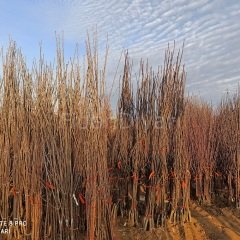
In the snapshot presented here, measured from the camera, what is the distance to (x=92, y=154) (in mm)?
2775

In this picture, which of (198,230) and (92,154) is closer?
(92,154)

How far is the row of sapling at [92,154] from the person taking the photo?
2.85 m

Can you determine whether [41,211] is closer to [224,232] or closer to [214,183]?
[224,232]

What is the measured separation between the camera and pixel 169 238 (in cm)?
417

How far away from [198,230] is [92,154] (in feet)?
7.66

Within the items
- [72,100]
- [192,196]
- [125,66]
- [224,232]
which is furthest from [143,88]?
[192,196]

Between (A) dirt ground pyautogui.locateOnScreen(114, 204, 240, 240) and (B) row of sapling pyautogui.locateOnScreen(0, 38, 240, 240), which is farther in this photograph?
(A) dirt ground pyautogui.locateOnScreen(114, 204, 240, 240)

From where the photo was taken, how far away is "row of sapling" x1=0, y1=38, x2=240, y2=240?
9.34 ft

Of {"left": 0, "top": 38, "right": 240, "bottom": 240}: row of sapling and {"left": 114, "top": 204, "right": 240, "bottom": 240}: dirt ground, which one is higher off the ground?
{"left": 0, "top": 38, "right": 240, "bottom": 240}: row of sapling

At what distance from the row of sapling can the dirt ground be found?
0.14 m

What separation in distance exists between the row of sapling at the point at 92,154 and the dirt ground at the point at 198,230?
139mm

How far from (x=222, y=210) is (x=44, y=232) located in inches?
129

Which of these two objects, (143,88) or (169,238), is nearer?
(169,238)

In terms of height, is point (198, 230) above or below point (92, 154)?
below
